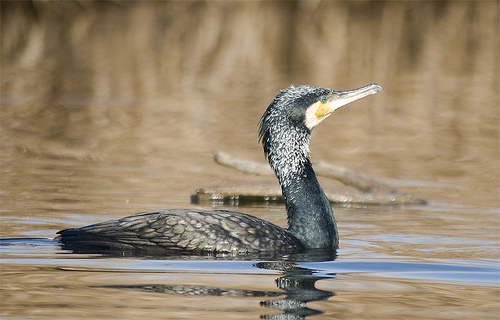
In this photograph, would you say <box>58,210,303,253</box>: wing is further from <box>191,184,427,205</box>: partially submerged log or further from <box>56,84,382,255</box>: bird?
<box>191,184,427,205</box>: partially submerged log

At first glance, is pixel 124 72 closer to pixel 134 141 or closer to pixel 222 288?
pixel 134 141

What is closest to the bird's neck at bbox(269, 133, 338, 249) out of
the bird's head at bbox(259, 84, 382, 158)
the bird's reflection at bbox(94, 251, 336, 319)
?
the bird's head at bbox(259, 84, 382, 158)

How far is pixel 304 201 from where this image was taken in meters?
7.76

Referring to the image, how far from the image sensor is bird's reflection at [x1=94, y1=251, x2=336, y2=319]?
5.61 m

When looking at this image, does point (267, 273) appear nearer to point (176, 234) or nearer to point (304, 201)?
point (176, 234)

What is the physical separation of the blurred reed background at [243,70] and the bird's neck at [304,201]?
5.32 meters

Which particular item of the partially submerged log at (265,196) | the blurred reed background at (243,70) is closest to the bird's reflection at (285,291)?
the partially submerged log at (265,196)

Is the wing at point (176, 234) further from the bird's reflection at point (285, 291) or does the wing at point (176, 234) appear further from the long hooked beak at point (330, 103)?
the long hooked beak at point (330, 103)

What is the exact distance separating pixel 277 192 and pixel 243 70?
53.2 ft

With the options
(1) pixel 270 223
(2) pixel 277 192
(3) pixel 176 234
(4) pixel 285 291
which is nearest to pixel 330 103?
(1) pixel 270 223

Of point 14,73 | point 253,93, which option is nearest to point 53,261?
point 253,93

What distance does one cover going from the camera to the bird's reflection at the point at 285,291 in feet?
18.4

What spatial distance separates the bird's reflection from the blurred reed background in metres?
6.42

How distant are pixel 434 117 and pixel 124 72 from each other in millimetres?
9373
